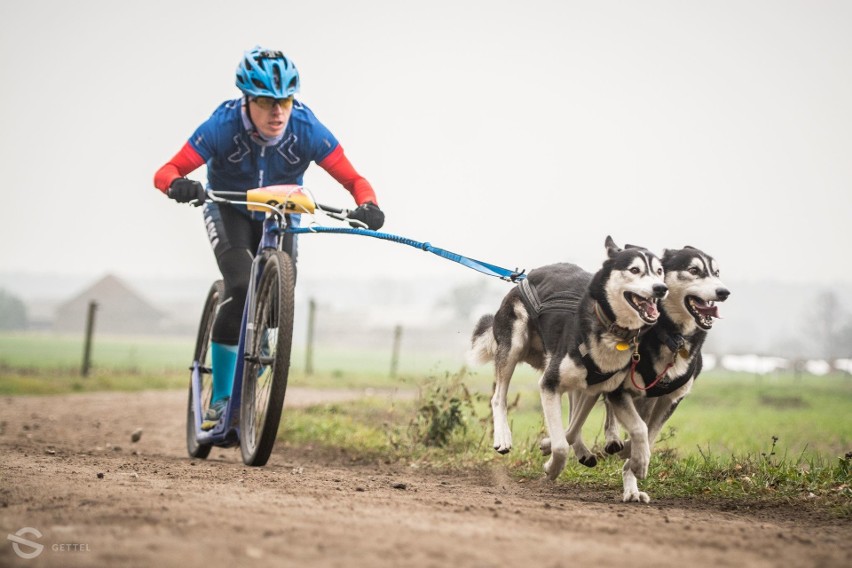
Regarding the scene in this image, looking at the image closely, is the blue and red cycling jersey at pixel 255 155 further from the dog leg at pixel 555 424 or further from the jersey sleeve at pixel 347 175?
the dog leg at pixel 555 424

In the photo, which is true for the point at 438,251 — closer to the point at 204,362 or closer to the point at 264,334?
the point at 264,334

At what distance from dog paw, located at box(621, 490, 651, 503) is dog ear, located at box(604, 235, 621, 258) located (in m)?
1.49

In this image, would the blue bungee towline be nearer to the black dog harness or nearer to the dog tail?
the black dog harness

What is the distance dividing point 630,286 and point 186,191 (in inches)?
110

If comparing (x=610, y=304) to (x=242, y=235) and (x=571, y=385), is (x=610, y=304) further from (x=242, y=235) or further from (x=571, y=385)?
(x=242, y=235)

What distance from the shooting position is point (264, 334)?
20.6ft

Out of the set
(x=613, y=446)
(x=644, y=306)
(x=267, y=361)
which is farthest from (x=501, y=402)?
(x=267, y=361)

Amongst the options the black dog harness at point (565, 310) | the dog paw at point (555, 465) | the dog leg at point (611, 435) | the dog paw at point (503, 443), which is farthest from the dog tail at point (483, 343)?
the dog paw at point (555, 465)

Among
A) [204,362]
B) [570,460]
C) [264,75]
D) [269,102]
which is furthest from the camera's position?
[204,362]

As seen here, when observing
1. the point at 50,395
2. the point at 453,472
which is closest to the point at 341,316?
the point at 50,395

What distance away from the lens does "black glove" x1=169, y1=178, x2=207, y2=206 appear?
5.83 m

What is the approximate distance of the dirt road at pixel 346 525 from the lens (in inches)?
124

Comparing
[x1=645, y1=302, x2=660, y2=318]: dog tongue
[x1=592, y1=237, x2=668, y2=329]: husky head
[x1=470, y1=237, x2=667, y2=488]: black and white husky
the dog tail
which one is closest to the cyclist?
[x1=470, y1=237, x2=667, y2=488]: black and white husky
